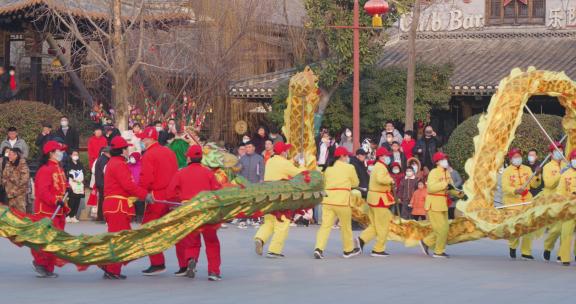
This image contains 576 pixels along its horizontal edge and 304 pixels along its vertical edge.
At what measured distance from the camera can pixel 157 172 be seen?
14.3m

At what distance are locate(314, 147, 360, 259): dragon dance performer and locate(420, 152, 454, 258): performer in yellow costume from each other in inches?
41.7

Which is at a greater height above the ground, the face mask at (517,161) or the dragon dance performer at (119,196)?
the face mask at (517,161)

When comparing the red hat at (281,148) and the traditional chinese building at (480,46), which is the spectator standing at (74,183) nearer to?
the red hat at (281,148)

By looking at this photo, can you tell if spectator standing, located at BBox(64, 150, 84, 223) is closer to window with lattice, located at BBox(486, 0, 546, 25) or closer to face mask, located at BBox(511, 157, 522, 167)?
face mask, located at BBox(511, 157, 522, 167)

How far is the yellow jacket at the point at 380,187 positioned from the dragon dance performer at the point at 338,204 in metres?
0.30

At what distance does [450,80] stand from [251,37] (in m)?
5.81

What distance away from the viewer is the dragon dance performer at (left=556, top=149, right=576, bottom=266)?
51.2 ft

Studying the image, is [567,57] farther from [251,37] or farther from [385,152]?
[385,152]

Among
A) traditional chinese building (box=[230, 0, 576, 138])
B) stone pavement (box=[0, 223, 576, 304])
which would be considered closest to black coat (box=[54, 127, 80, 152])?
stone pavement (box=[0, 223, 576, 304])

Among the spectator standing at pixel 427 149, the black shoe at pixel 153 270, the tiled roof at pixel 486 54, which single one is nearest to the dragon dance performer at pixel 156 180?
the black shoe at pixel 153 270

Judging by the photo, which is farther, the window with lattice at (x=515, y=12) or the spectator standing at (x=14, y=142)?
the window with lattice at (x=515, y=12)

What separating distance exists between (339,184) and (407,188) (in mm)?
5009

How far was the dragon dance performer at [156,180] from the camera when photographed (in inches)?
559

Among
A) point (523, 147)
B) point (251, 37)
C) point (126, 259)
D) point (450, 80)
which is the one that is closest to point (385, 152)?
point (126, 259)
